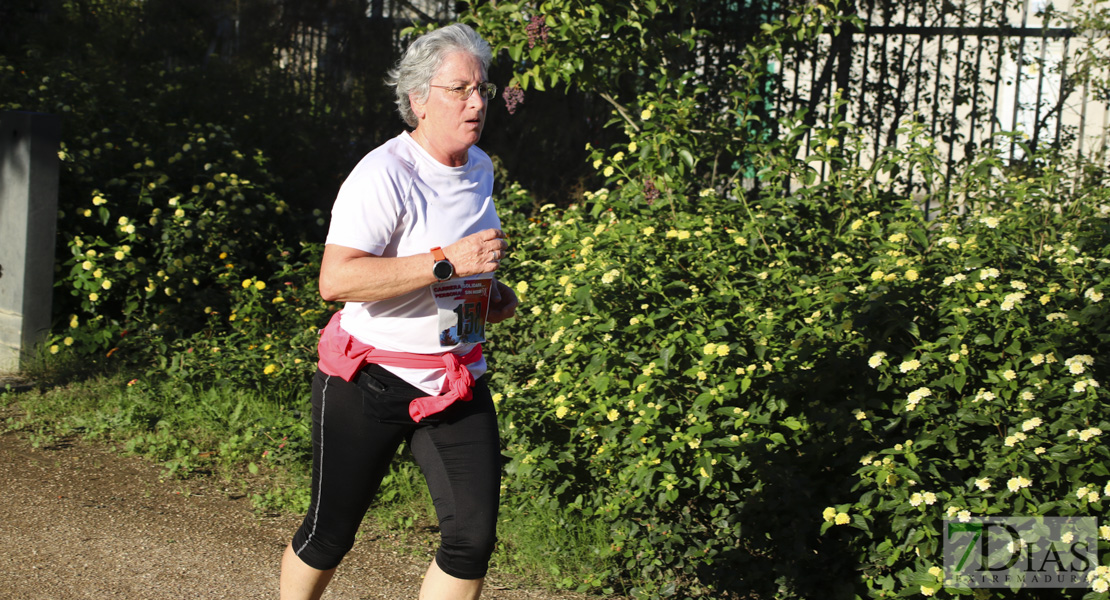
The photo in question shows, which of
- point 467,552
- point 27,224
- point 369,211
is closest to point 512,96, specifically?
point 27,224

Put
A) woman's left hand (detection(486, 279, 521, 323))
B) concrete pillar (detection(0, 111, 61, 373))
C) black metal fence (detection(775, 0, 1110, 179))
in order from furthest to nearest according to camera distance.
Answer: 1. black metal fence (detection(775, 0, 1110, 179))
2. concrete pillar (detection(0, 111, 61, 373))
3. woman's left hand (detection(486, 279, 521, 323))

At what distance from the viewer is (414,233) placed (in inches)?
90.4

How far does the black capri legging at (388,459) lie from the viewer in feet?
7.65

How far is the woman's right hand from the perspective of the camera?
221 cm

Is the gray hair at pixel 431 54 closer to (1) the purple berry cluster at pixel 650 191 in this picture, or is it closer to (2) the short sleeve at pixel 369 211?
(2) the short sleeve at pixel 369 211

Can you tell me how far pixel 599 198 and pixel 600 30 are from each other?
110cm

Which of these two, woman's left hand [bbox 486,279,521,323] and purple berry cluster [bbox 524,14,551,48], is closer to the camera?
woman's left hand [bbox 486,279,521,323]

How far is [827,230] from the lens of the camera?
3963mm

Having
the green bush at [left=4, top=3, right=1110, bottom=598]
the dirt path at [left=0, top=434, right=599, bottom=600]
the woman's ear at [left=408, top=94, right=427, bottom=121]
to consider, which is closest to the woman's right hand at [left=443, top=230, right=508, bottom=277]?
the woman's ear at [left=408, top=94, right=427, bottom=121]

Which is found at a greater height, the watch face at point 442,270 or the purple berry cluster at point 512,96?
the purple berry cluster at point 512,96

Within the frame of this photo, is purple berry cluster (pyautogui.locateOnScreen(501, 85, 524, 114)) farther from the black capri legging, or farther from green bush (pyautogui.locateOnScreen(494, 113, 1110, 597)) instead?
the black capri legging

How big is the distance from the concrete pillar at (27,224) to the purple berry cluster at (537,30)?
2.58m

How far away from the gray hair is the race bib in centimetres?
47

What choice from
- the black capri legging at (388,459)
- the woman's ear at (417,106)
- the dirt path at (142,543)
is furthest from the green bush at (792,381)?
the woman's ear at (417,106)
